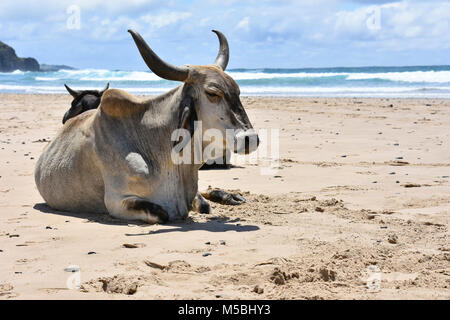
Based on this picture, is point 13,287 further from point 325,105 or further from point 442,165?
point 325,105

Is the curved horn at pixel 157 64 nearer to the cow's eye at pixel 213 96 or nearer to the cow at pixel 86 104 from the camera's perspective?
the cow's eye at pixel 213 96

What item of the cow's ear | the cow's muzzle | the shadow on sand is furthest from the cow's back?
the cow's muzzle

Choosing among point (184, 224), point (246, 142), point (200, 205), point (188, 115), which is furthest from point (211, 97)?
point (200, 205)

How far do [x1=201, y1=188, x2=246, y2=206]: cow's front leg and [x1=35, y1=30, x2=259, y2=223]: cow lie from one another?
605 mm

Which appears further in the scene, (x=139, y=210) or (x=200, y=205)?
(x=200, y=205)

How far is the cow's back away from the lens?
692 cm

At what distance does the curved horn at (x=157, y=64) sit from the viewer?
596cm

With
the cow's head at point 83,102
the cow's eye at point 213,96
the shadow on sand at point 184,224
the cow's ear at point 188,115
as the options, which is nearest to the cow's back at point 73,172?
the shadow on sand at point 184,224

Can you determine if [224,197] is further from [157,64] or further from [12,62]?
[12,62]

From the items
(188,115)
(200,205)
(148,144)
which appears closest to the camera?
(188,115)

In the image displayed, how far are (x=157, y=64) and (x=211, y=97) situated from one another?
22.9 inches

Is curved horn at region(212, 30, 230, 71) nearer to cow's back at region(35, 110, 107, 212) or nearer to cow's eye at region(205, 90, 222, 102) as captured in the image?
cow's eye at region(205, 90, 222, 102)

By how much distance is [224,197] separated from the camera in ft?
24.8

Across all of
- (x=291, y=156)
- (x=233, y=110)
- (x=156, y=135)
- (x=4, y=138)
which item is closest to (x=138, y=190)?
(x=156, y=135)
